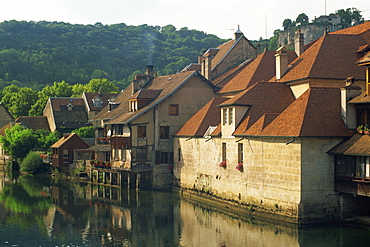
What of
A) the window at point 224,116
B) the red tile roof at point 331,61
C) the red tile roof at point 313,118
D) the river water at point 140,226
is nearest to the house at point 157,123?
the river water at point 140,226

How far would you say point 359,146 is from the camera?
37906 mm

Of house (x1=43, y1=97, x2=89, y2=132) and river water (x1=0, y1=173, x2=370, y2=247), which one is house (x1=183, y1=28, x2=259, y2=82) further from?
house (x1=43, y1=97, x2=89, y2=132)

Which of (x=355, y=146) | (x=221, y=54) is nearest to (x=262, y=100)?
(x=355, y=146)

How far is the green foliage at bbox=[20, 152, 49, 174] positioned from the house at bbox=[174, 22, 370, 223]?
30.8 metres

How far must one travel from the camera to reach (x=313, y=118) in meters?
40.5

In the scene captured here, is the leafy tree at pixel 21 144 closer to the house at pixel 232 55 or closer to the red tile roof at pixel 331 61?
the house at pixel 232 55

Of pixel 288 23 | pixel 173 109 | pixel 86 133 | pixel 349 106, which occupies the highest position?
pixel 288 23

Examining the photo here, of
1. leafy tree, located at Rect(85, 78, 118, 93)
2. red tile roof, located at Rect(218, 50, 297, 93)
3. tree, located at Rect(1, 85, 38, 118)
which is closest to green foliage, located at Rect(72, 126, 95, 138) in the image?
red tile roof, located at Rect(218, 50, 297, 93)

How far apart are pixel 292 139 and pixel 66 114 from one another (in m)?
67.5

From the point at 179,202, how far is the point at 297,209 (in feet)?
51.9

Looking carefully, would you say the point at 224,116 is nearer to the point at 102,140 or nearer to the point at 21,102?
the point at 102,140

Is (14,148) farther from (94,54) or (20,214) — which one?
(94,54)

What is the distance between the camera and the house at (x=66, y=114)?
9844cm

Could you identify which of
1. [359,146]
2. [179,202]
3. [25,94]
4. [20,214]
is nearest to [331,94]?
[359,146]
